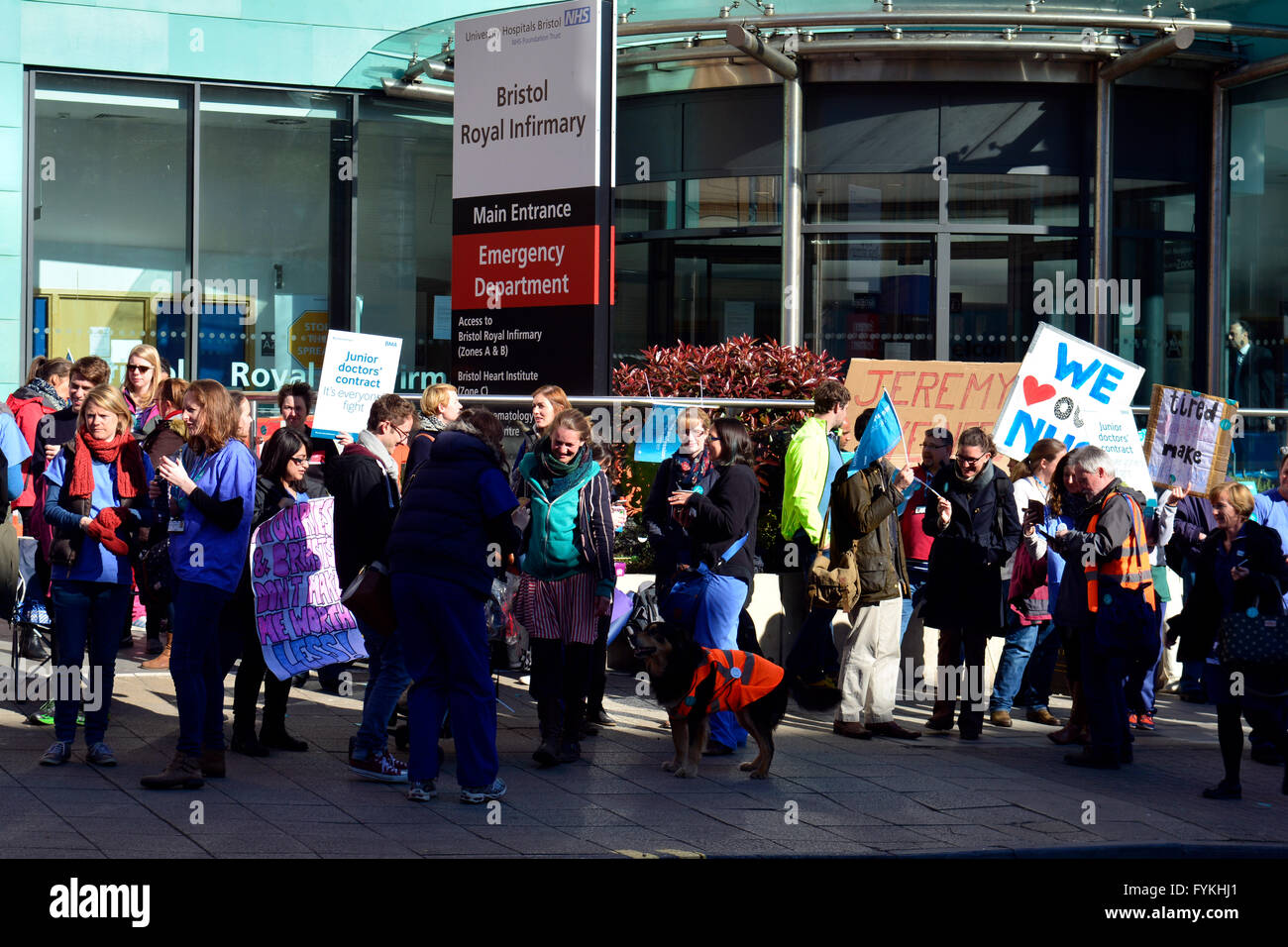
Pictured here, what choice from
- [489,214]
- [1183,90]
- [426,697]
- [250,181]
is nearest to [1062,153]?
[1183,90]

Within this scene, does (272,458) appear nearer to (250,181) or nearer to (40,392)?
(40,392)

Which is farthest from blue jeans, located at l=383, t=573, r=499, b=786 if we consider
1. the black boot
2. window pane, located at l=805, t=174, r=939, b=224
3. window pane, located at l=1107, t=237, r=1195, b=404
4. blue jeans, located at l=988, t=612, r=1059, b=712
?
window pane, located at l=1107, t=237, r=1195, b=404

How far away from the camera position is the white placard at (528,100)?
1084 centimetres

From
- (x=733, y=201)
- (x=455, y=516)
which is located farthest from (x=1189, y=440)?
(x=733, y=201)

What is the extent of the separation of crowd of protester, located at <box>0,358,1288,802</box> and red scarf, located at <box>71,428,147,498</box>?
14 millimetres

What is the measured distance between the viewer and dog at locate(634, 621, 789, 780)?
7750 mm

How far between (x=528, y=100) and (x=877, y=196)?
19.1ft

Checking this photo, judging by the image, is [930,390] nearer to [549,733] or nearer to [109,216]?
[549,733]

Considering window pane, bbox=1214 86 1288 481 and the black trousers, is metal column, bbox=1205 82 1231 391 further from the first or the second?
the black trousers

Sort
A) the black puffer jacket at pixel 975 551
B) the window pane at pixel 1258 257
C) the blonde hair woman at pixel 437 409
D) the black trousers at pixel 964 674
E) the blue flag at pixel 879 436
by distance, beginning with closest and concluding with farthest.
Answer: the blonde hair woman at pixel 437 409 < the blue flag at pixel 879 436 < the black puffer jacket at pixel 975 551 < the black trousers at pixel 964 674 < the window pane at pixel 1258 257

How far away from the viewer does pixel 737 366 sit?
11688 mm

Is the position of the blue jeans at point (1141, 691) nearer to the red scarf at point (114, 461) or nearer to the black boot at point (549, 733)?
the black boot at point (549, 733)

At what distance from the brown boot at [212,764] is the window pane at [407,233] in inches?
396

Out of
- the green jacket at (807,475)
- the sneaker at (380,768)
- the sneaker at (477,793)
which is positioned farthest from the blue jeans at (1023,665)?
the sneaker at (380,768)
